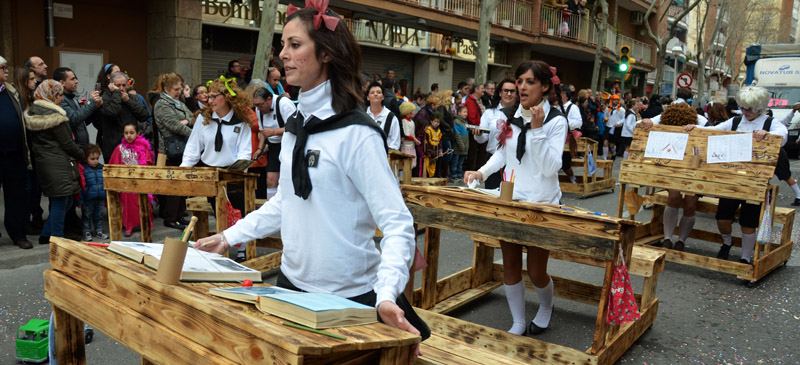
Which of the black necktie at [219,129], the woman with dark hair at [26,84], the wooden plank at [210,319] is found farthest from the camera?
the woman with dark hair at [26,84]

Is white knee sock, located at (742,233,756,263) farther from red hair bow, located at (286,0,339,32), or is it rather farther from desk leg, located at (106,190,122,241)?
desk leg, located at (106,190,122,241)

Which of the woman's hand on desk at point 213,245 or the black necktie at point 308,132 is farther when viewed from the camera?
the woman's hand on desk at point 213,245

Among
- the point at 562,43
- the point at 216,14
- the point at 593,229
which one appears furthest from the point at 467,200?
the point at 562,43

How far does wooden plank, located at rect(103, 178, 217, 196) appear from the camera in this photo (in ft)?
18.7

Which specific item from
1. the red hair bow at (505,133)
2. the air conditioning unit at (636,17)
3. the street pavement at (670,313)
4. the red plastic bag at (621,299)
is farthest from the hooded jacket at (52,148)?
the air conditioning unit at (636,17)

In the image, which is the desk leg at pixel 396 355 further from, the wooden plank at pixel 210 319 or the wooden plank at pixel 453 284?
the wooden plank at pixel 453 284

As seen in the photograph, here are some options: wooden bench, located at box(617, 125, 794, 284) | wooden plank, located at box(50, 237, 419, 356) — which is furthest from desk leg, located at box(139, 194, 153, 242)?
wooden bench, located at box(617, 125, 794, 284)

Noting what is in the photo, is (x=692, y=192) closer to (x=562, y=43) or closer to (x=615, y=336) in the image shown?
(x=615, y=336)

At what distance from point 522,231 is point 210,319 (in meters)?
2.58

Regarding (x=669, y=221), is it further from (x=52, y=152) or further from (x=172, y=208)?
(x=52, y=152)

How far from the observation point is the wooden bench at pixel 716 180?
6.61 m

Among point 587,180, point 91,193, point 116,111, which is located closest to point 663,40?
point 587,180

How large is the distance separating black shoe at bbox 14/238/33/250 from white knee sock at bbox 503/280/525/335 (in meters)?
5.13

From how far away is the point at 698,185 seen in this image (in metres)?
6.94
